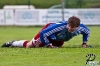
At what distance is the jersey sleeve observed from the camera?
497 inches

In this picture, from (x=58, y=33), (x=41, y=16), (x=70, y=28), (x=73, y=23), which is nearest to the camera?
(x=73, y=23)

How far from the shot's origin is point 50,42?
43.2ft

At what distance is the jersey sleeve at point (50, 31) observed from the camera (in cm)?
1262

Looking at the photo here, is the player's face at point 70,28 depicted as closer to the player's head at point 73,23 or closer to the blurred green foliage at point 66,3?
the player's head at point 73,23

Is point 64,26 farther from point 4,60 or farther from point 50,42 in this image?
point 4,60

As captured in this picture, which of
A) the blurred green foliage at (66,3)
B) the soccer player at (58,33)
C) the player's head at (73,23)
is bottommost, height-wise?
the blurred green foliage at (66,3)

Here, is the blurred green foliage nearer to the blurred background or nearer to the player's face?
the blurred background

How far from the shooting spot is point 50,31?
12680mm

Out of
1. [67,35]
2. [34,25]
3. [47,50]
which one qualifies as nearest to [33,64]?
[47,50]

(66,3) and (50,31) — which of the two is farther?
(66,3)

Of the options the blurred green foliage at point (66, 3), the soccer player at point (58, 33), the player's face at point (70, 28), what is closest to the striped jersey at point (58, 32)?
the soccer player at point (58, 33)

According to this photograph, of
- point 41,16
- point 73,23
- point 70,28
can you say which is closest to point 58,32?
point 70,28

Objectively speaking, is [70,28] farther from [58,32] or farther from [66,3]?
[66,3]

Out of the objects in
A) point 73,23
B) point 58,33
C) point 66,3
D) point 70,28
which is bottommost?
point 66,3
